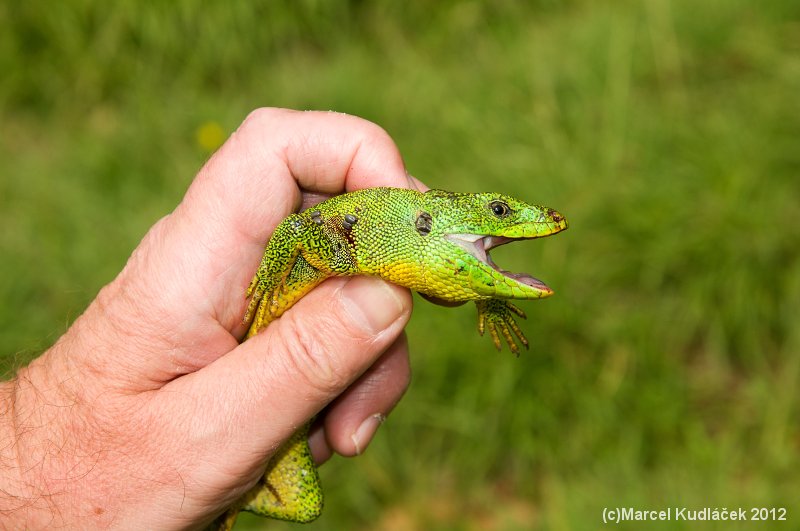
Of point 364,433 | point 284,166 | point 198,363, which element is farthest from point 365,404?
point 284,166

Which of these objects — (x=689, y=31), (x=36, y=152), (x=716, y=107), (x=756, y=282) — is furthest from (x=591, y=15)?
(x=36, y=152)

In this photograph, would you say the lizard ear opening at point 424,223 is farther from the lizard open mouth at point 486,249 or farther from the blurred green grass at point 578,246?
the blurred green grass at point 578,246

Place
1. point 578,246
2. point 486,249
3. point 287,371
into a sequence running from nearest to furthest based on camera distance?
point 287,371, point 486,249, point 578,246

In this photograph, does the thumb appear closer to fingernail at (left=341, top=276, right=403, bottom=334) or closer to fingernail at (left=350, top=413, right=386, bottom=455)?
fingernail at (left=341, top=276, right=403, bottom=334)

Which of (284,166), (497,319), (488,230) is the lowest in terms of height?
(497,319)

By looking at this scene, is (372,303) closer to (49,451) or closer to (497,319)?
(497,319)

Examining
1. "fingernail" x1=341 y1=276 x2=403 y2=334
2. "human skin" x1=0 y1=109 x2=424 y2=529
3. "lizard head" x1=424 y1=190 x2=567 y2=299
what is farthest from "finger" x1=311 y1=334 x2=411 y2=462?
"lizard head" x1=424 y1=190 x2=567 y2=299

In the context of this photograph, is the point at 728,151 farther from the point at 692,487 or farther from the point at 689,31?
the point at 692,487
